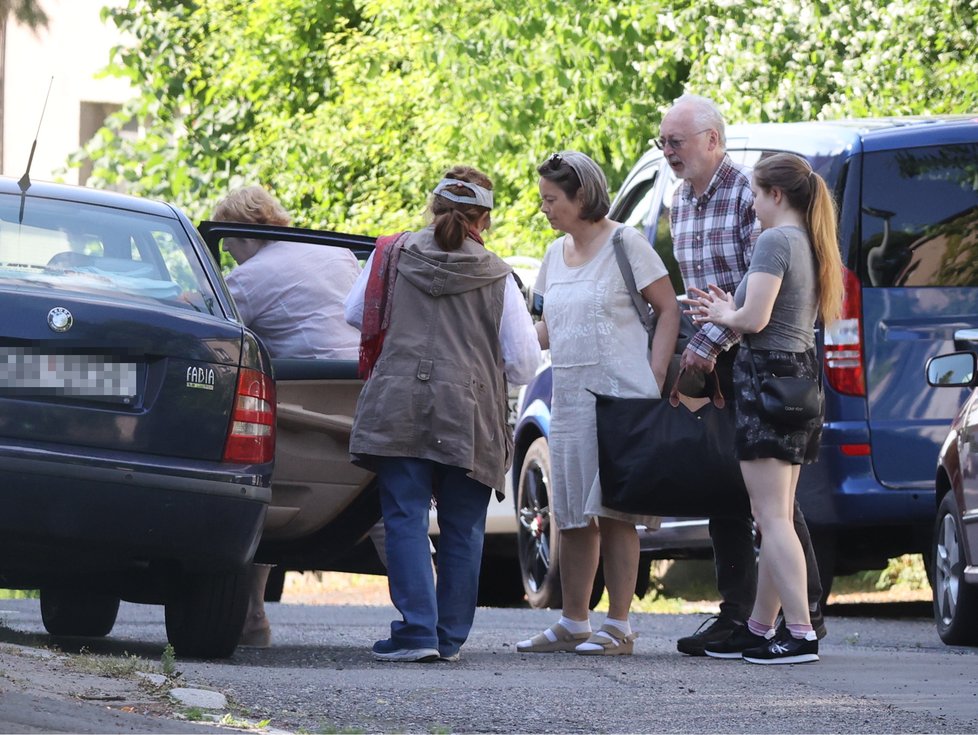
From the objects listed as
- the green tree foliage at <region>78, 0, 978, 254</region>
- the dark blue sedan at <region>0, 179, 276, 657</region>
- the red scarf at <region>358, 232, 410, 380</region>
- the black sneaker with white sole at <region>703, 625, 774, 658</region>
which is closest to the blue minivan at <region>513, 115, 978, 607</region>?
the black sneaker with white sole at <region>703, 625, 774, 658</region>

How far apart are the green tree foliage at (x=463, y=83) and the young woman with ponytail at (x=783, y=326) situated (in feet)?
23.6

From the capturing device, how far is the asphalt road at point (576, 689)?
5.57 meters

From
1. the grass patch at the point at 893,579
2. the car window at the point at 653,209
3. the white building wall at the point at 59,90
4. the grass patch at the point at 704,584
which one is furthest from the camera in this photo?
the white building wall at the point at 59,90

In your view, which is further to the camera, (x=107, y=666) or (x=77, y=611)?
(x=77, y=611)

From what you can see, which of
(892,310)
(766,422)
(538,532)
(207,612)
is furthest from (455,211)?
(538,532)

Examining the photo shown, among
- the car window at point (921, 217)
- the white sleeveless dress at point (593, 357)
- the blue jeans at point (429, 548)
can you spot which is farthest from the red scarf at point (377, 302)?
the car window at point (921, 217)

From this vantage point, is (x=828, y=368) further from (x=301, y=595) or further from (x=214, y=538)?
(x=301, y=595)

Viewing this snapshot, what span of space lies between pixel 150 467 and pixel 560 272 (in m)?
1.89

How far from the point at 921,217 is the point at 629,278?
2008 millimetres

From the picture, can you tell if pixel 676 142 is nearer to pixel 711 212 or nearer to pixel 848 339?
pixel 711 212

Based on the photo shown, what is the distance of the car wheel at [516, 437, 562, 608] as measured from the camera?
35.1ft

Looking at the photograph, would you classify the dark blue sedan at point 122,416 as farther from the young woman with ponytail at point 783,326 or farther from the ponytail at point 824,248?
the ponytail at point 824,248

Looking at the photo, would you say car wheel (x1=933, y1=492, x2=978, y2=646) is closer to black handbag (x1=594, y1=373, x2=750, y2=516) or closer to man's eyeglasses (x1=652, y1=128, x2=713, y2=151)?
black handbag (x1=594, y1=373, x2=750, y2=516)

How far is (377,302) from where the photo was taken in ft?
23.3
